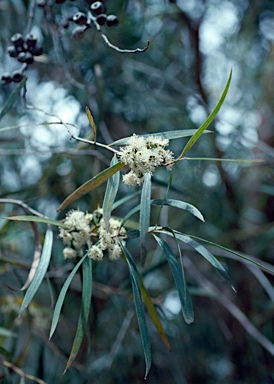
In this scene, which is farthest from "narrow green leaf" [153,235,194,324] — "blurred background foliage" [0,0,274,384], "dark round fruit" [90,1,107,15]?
"blurred background foliage" [0,0,274,384]

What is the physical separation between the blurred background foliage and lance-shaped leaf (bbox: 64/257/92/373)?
664mm

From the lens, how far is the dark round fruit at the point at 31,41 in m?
0.99

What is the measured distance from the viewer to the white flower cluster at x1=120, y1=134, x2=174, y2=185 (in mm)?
626

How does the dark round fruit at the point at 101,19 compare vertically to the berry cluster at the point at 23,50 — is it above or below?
above

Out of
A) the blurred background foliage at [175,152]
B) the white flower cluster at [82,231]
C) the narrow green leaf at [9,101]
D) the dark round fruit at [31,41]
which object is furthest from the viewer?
the blurred background foliage at [175,152]

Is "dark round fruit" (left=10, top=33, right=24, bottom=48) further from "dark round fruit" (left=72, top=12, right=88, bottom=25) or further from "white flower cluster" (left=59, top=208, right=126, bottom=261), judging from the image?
"white flower cluster" (left=59, top=208, right=126, bottom=261)

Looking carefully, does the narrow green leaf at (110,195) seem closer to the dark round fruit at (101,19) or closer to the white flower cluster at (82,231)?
the white flower cluster at (82,231)

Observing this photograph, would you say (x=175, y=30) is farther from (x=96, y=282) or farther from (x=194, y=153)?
(x=96, y=282)

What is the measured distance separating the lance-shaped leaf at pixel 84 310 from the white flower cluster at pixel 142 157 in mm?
199

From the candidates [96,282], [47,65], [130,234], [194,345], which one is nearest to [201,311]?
[194,345]

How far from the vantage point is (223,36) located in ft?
6.87

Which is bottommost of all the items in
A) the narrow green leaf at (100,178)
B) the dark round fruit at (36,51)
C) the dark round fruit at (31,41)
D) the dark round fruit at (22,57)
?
the narrow green leaf at (100,178)

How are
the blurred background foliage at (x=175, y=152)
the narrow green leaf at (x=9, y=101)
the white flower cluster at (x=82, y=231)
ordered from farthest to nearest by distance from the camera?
the blurred background foliage at (x=175, y=152) → the narrow green leaf at (x=9, y=101) → the white flower cluster at (x=82, y=231)

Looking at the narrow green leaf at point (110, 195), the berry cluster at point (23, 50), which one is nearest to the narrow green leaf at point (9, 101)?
the berry cluster at point (23, 50)
